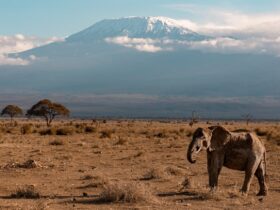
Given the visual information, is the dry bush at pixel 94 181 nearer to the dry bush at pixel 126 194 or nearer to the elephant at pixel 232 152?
the dry bush at pixel 126 194

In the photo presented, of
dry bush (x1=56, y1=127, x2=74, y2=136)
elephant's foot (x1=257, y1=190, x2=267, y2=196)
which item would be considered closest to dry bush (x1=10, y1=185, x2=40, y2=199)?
elephant's foot (x1=257, y1=190, x2=267, y2=196)

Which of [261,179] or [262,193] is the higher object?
[261,179]

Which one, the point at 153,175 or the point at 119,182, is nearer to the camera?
the point at 119,182

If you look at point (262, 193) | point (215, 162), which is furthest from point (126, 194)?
point (262, 193)

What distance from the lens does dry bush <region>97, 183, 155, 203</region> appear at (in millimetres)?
15156

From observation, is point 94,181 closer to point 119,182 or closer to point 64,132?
point 119,182

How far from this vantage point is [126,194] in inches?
601

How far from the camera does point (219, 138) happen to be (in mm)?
16219

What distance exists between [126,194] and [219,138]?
9.06 ft

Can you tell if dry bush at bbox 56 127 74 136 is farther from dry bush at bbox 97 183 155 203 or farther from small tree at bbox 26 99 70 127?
dry bush at bbox 97 183 155 203

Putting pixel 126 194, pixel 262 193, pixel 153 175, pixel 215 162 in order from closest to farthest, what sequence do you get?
1. pixel 126 194
2. pixel 215 162
3. pixel 262 193
4. pixel 153 175

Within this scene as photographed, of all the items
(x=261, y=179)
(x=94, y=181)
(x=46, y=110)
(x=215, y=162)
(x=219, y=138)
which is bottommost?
(x=94, y=181)

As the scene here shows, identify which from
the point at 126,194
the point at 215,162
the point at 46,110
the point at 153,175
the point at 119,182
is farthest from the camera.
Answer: the point at 46,110

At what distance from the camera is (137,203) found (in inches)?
593
